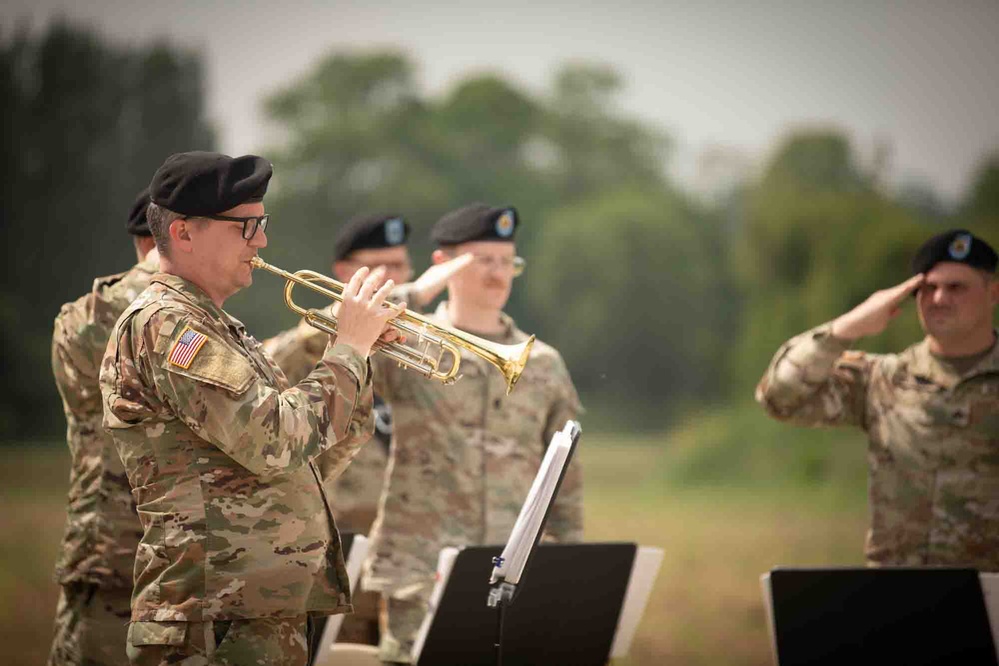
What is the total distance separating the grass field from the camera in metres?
9.12

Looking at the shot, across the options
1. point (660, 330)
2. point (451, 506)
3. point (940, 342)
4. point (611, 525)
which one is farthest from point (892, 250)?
point (451, 506)

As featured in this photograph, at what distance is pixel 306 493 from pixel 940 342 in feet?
10.6

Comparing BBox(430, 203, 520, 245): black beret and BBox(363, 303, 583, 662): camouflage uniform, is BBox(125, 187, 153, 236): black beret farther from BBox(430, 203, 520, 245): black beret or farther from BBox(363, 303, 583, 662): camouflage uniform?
BBox(430, 203, 520, 245): black beret

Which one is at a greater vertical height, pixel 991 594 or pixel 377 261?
pixel 377 261

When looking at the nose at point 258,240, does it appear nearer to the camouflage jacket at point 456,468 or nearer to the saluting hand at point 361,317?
the saluting hand at point 361,317

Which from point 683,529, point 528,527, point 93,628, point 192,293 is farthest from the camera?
point 683,529

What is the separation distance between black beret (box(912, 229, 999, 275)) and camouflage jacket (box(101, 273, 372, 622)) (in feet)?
10.2

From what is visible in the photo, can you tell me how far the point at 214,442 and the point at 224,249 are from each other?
1.87 feet

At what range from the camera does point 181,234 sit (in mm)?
3232

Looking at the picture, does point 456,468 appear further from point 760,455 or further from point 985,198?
point 985,198

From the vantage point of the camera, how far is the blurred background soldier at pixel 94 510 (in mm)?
4062

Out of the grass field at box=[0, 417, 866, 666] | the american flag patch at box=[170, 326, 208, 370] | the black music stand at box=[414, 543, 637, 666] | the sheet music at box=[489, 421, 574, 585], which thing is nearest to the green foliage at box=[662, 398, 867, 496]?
the grass field at box=[0, 417, 866, 666]

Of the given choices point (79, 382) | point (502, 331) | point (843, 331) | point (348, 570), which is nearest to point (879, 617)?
point (843, 331)

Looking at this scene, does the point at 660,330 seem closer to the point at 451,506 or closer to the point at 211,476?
the point at 451,506
